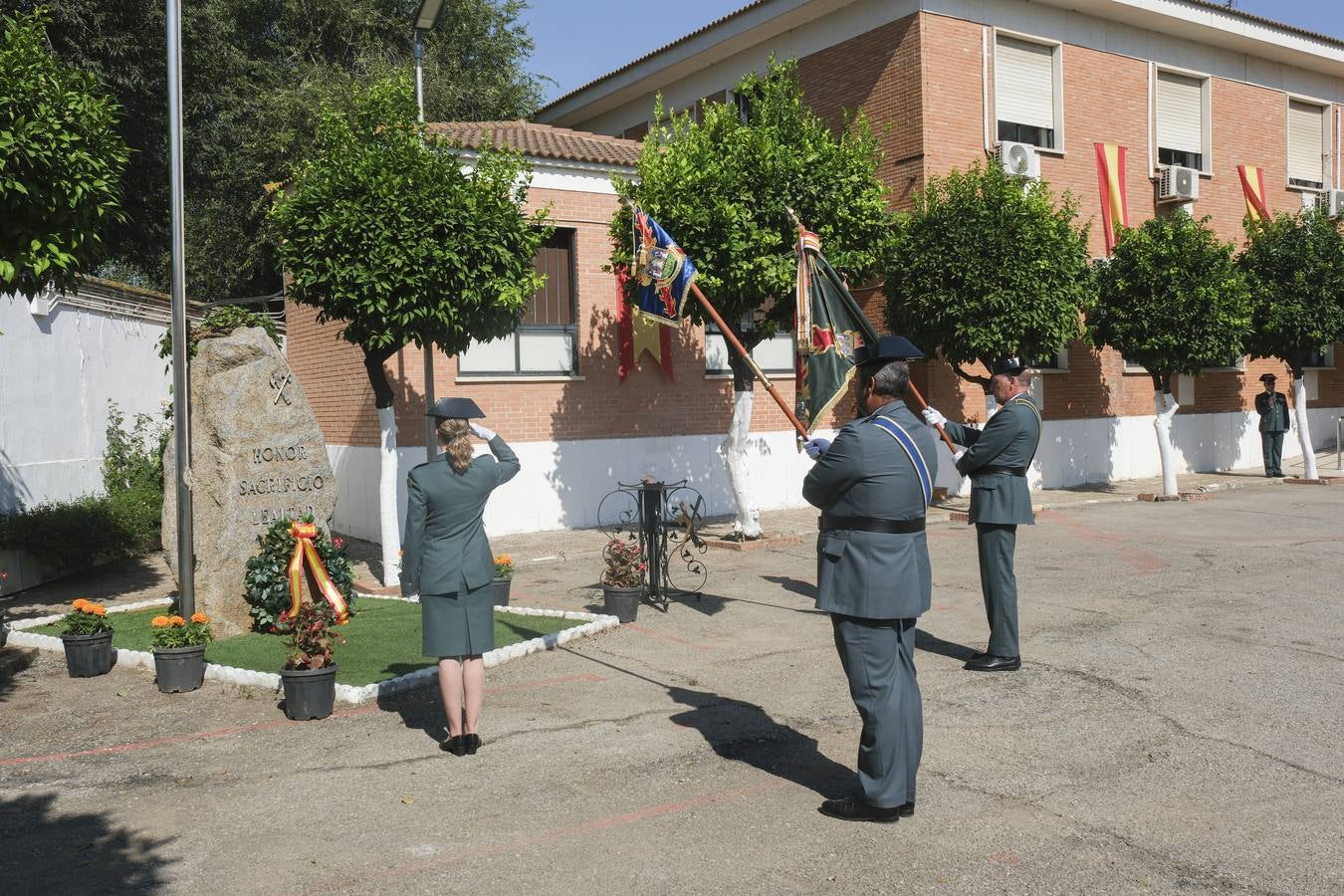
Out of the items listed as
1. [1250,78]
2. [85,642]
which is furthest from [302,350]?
[1250,78]

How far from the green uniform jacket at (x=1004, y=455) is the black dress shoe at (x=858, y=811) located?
3.13 metres

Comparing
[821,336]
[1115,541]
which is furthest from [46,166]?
[1115,541]

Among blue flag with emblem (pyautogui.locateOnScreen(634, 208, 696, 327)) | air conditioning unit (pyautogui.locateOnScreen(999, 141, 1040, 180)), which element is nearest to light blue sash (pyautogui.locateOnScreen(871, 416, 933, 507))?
blue flag with emblem (pyautogui.locateOnScreen(634, 208, 696, 327))

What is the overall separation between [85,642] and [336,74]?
19822 mm

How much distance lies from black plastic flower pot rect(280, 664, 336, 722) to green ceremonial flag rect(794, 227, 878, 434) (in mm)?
3685

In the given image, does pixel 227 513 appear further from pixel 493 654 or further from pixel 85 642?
pixel 493 654

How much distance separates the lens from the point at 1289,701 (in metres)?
6.34

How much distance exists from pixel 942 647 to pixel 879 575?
3534 millimetres

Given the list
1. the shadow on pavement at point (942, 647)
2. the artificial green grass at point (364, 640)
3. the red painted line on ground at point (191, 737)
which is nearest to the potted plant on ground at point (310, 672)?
the red painted line on ground at point (191, 737)

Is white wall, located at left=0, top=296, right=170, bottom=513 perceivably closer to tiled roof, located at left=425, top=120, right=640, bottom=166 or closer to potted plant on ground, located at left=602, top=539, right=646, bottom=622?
tiled roof, located at left=425, top=120, right=640, bottom=166

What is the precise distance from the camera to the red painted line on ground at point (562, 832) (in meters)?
4.29

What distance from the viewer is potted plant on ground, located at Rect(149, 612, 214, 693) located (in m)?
7.31

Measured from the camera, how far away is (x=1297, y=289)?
19453mm

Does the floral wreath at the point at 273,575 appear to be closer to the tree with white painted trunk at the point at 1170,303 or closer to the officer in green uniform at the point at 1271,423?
the tree with white painted trunk at the point at 1170,303
